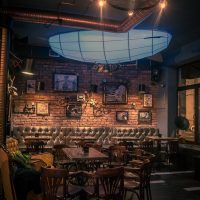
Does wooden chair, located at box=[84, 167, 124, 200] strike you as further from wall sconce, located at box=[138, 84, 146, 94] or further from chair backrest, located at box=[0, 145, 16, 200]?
wall sconce, located at box=[138, 84, 146, 94]

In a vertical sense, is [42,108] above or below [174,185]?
above

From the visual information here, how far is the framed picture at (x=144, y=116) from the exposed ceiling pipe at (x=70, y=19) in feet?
15.4

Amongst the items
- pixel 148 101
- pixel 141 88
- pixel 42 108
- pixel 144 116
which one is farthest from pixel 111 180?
pixel 148 101

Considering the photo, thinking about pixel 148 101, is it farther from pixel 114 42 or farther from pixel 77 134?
pixel 114 42

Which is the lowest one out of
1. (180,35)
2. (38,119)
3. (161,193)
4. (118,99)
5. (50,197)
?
(161,193)

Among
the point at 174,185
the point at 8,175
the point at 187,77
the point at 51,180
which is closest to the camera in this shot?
the point at 51,180

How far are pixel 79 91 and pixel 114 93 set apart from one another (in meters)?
1.14

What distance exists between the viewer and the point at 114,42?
A: 597 centimetres

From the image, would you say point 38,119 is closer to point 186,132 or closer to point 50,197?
point 186,132

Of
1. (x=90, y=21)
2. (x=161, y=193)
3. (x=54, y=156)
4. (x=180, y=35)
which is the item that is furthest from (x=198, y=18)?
(x=54, y=156)

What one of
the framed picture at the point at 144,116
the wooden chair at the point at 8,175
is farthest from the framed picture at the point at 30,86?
the wooden chair at the point at 8,175

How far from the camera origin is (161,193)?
5594 millimetres

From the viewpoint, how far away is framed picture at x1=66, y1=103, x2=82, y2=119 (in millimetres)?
9164

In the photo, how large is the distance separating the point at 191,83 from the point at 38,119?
Result: 4.66 meters
